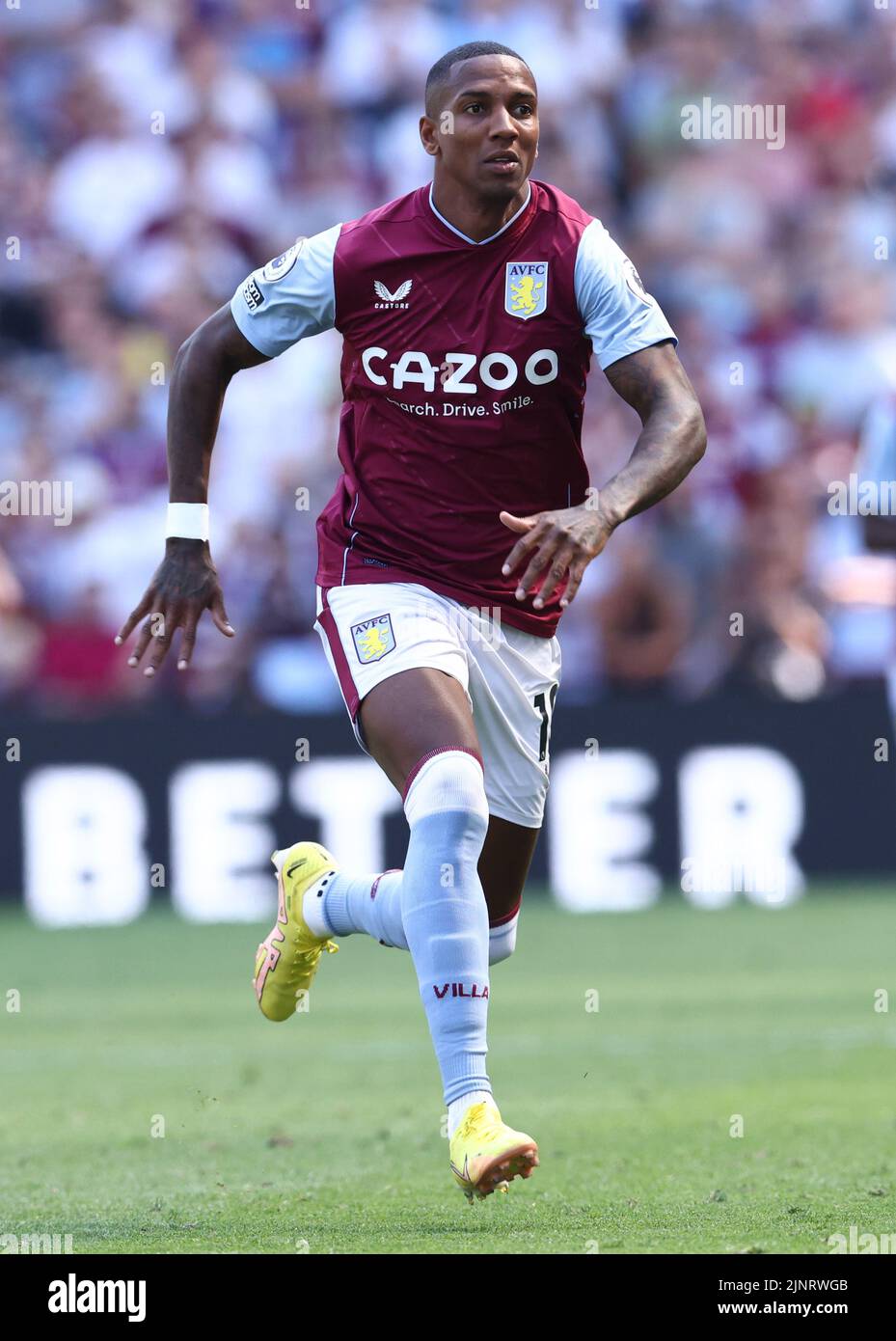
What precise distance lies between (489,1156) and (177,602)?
6.23 feet

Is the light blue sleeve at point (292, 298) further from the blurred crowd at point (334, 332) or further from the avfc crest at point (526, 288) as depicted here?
the blurred crowd at point (334, 332)

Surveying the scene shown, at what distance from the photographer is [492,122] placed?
5.67 metres

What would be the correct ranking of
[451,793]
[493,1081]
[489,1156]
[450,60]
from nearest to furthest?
[489,1156] < [451,793] < [450,60] < [493,1081]

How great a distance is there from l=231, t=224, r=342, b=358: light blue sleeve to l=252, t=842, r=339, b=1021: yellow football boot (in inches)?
61.7

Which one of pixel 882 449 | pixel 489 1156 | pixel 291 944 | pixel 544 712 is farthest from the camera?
pixel 882 449

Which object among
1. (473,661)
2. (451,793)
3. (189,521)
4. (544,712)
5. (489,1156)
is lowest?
(489,1156)

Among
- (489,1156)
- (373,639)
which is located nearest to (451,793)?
(373,639)

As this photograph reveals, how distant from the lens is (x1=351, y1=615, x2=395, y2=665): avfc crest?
18.8 feet

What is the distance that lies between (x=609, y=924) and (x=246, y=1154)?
247 inches

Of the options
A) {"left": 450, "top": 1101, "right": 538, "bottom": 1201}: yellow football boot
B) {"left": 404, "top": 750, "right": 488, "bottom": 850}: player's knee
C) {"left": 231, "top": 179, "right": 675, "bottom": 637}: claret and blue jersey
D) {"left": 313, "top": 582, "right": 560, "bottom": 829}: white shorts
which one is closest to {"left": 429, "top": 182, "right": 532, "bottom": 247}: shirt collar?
{"left": 231, "top": 179, "right": 675, "bottom": 637}: claret and blue jersey

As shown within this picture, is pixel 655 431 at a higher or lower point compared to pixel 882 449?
lower

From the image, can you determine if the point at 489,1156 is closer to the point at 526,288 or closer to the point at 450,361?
the point at 450,361

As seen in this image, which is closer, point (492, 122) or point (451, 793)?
point (451, 793)
